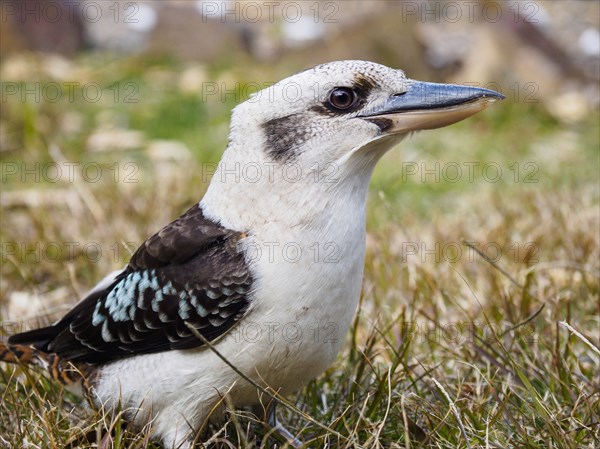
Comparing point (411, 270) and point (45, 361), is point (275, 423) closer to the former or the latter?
point (45, 361)

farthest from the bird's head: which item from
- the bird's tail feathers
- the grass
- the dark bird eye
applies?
the bird's tail feathers

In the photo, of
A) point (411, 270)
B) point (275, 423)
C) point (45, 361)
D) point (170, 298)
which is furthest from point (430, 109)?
point (45, 361)

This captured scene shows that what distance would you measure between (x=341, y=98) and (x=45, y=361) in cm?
130

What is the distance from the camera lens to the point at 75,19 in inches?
440

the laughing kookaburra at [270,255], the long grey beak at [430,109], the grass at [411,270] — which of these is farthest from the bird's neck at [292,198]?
the grass at [411,270]

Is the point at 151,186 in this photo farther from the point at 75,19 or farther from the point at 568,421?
the point at 75,19

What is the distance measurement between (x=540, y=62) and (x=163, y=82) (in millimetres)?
3873

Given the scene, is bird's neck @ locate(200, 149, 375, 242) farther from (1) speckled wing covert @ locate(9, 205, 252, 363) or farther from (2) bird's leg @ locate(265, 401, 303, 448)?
(2) bird's leg @ locate(265, 401, 303, 448)

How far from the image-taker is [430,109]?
2.32 meters

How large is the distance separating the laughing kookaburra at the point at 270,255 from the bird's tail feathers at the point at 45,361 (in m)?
0.23

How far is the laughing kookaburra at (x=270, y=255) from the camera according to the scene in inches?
88.4

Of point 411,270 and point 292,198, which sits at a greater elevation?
point 292,198

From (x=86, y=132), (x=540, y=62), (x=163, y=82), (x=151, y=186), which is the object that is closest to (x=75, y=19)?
(x=163, y=82)

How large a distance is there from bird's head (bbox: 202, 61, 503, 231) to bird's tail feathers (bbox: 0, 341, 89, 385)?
0.81 metres
